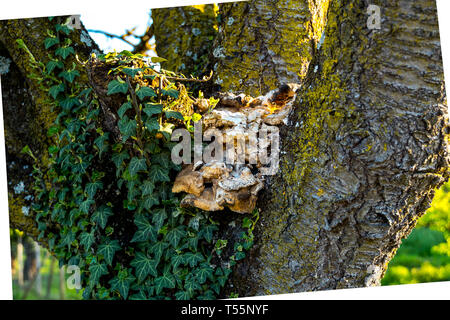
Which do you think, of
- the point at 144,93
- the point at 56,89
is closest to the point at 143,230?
the point at 144,93

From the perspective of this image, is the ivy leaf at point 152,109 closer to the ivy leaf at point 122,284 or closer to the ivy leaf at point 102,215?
the ivy leaf at point 102,215

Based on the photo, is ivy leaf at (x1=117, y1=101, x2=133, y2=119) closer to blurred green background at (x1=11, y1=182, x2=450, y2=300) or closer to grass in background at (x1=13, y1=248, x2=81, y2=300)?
blurred green background at (x1=11, y1=182, x2=450, y2=300)

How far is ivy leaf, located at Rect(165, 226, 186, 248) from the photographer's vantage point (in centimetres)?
222

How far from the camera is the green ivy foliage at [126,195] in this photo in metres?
2.08

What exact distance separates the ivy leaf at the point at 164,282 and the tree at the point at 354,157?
34cm

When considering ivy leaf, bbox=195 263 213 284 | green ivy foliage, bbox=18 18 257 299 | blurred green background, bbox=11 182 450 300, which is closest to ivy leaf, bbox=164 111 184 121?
green ivy foliage, bbox=18 18 257 299

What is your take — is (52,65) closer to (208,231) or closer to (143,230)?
(143,230)

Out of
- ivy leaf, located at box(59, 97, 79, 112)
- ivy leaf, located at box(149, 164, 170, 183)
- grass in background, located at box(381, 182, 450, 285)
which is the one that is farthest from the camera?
grass in background, located at box(381, 182, 450, 285)

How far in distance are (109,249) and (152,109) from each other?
0.90 meters

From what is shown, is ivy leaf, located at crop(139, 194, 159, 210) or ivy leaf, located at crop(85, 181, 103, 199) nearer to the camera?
ivy leaf, located at crop(139, 194, 159, 210)

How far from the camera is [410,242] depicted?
8836mm

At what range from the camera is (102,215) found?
7.70ft

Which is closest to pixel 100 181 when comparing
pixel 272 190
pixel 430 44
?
pixel 272 190

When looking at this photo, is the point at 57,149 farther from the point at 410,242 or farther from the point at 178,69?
the point at 410,242
